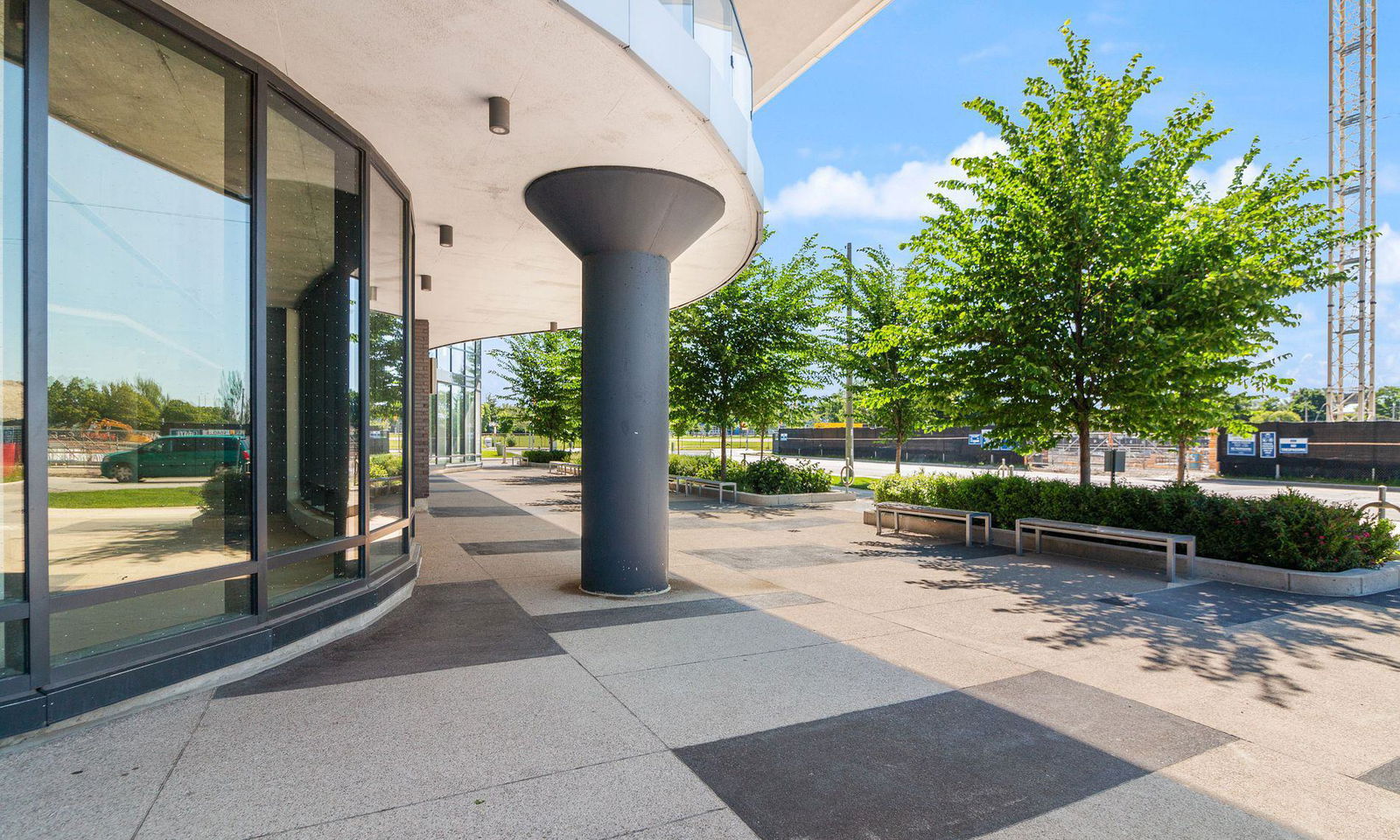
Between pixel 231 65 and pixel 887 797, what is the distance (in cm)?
602

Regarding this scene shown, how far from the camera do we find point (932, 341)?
11531 mm

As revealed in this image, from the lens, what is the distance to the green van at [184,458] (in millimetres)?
4906

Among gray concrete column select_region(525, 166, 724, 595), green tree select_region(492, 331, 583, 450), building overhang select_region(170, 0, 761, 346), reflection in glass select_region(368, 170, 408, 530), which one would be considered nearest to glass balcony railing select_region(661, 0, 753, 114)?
building overhang select_region(170, 0, 761, 346)

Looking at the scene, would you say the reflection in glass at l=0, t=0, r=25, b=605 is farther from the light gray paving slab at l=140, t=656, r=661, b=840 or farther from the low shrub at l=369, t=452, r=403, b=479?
the low shrub at l=369, t=452, r=403, b=479

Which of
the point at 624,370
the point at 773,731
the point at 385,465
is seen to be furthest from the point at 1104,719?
the point at 385,465

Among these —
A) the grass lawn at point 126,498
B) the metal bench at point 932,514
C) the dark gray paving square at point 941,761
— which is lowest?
the dark gray paving square at point 941,761

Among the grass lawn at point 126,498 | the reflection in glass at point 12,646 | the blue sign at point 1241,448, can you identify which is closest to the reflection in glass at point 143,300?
the grass lawn at point 126,498

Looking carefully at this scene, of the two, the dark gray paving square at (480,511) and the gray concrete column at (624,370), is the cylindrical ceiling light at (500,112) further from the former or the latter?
the dark gray paving square at (480,511)

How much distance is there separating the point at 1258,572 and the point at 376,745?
9.13 metres

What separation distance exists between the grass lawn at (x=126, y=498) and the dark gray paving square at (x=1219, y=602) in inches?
320

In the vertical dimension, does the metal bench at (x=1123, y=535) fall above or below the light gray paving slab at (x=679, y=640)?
above

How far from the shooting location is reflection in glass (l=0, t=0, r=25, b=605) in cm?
394

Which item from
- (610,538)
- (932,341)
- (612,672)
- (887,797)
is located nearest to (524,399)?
(932,341)

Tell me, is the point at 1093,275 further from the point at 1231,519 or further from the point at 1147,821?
the point at 1147,821
